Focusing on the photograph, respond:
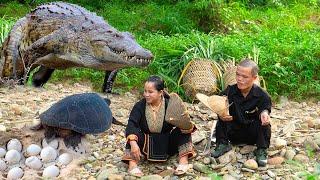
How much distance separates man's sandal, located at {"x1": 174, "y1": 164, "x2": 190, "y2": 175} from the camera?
14.6 feet

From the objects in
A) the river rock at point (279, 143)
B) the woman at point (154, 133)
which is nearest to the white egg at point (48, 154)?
the woman at point (154, 133)

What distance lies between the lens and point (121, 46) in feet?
19.4

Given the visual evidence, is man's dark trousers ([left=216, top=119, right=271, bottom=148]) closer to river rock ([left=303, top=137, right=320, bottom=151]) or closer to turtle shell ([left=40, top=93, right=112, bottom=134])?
river rock ([left=303, top=137, right=320, bottom=151])

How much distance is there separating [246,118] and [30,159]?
5.87ft

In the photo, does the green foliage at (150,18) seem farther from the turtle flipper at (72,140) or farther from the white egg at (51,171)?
the white egg at (51,171)

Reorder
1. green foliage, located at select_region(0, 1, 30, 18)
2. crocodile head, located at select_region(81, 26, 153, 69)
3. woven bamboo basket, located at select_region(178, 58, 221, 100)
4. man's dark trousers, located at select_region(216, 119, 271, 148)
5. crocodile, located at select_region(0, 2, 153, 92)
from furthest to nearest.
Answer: green foliage, located at select_region(0, 1, 30, 18) → woven bamboo basket, located at select_region(178, 58, 221, 100) → crocodile, located at select_region(0, 2, 153, 92) → crocodile head, located at select_region(81, 26, 153, 69) → man's dark trousers, located at select_region(216, 119, 271, 148)

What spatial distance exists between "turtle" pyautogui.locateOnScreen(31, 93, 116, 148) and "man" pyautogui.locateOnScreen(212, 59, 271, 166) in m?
1.00

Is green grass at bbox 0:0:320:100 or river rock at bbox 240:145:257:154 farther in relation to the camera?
green grass at bbox 0:0:320:100

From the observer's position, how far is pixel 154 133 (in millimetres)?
4609

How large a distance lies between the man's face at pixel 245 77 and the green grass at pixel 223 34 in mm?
2652

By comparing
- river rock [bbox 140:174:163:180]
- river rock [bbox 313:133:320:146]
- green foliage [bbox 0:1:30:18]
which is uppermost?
green foliage [bbox 0:1:30:18]

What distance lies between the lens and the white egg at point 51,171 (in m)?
4.59

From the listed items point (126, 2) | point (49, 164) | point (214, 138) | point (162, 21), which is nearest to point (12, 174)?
point (49, 164)

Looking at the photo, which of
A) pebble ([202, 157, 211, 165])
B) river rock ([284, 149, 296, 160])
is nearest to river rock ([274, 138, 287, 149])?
river rock ([284, 149, 296, 160])
